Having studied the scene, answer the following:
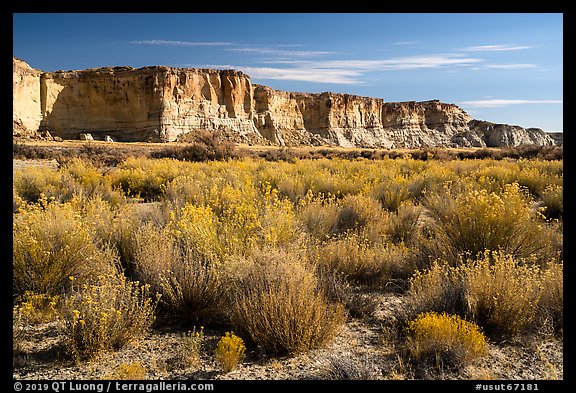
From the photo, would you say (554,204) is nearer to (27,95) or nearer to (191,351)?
(191,351)

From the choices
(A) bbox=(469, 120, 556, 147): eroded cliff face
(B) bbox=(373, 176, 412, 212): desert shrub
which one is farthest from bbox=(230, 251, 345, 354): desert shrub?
(A) bbox=(469, 120, 556, 147): eroded cliff face

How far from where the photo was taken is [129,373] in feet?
9.59

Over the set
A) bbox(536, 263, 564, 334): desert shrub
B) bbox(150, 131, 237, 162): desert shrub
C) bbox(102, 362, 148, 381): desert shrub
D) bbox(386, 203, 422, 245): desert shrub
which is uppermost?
bbox(150, 131, 237, 162): desert shrub

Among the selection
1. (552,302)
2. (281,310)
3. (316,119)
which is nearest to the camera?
(281,310)

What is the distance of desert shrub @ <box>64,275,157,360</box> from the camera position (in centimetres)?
333

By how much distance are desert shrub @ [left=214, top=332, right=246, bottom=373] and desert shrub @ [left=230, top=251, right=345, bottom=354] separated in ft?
0.77

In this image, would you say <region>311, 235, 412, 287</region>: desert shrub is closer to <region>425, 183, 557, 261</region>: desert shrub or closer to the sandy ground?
<region>425, 183, 557, 261</region>: desert shrub

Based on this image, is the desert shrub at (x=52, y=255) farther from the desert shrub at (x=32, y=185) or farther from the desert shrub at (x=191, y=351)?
the desert shrub at (x=32, y=185)

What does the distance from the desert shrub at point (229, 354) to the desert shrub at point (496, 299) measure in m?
1.83

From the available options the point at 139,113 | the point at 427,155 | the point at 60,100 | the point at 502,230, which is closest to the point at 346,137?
the point at 139,113

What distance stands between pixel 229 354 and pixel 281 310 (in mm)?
567

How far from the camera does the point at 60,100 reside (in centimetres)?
6412

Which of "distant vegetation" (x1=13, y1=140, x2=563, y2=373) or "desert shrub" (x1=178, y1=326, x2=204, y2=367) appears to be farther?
"distant vegetation" (x1=13, y1=140, x2=563, y2=373)

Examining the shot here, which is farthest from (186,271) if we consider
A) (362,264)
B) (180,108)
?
(180,108)
